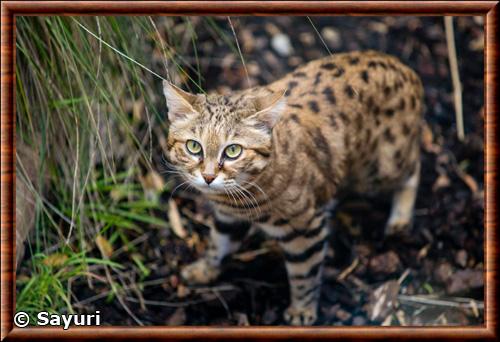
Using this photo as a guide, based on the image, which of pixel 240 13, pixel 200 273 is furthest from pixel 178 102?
pixel 200 273

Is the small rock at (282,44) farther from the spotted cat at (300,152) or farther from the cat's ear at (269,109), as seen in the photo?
the cat's ear at (269,109)

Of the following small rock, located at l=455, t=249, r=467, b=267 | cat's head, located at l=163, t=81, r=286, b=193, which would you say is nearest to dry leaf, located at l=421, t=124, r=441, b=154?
small rock, located at l=455, t=249, r=467, b=267

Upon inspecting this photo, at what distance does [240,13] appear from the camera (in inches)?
140

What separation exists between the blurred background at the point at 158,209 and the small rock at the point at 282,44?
0.25 meters

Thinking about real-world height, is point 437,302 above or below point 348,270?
below

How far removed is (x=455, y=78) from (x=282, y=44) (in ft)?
4.54

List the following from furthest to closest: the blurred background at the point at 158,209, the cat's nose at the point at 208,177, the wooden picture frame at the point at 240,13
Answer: the blurred background at the point at 158,209 < the cat's nose at the point at 208,177 < the wooden picture frame at the point at 240,13

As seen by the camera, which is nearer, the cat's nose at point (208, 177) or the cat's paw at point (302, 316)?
the cat's nose at point (208, 177)

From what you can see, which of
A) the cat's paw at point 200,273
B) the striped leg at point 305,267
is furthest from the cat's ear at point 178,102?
the cat's paw at point 200,273

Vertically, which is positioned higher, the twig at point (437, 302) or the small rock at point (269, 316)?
the twig at point (437, 302)

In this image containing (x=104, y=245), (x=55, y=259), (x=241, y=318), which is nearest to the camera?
(x=55, y=259)

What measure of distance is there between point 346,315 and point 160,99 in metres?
1.81

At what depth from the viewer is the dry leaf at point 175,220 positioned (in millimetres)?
5023

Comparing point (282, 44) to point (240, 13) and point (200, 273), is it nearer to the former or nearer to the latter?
point (200, 273)
